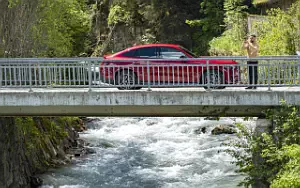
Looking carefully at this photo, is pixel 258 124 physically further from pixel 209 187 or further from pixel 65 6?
pixel 65 6

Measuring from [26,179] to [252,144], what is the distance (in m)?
9.06

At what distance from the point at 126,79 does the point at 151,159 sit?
9176mm

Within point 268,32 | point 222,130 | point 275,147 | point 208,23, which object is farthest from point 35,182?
point 208,23

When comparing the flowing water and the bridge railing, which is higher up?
the bridge railing

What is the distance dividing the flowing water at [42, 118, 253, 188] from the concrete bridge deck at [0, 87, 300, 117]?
3145mm

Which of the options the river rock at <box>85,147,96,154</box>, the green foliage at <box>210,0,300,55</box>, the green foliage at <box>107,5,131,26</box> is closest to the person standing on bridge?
the green foliage at <box>210,0,300,55</box>

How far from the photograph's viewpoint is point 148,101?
1544 cm

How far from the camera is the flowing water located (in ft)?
72.1

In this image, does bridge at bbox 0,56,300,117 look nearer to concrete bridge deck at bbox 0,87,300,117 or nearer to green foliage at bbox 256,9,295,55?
concrete bridge deck at bbox 0,87,300,117

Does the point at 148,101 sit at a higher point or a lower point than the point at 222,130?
higher

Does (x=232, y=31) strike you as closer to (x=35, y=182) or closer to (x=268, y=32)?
(x=268, y=32)

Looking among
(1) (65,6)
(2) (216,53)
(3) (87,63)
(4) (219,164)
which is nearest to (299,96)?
(3) (87,63)

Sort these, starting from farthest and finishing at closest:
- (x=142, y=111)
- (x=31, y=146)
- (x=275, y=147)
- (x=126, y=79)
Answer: (x=31, y=146) < (x=126, y=79) < (x=142, y=111) < (x=275, y=147)

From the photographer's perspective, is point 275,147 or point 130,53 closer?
point 275,147
